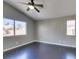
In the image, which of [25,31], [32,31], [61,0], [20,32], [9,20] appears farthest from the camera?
[32,31]

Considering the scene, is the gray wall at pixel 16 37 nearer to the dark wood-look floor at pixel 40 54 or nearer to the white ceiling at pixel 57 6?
the white ceiling at pixel 57 6

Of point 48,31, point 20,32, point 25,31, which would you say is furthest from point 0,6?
point 48,31

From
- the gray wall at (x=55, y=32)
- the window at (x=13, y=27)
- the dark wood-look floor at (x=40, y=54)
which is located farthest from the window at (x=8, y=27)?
the gray wall at (x=55, y=32)

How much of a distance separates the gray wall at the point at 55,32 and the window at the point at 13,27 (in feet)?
6.59

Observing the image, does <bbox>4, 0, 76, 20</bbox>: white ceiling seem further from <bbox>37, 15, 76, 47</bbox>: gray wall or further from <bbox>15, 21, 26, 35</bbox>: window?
<bbox>15, 21, 26, 35</bbox>: window

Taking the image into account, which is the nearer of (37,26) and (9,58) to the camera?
(9,58)

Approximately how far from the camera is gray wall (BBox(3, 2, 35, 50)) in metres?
4.86

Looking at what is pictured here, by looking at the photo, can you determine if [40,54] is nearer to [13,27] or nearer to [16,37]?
[16,37]

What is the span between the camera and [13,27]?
18.0 feet

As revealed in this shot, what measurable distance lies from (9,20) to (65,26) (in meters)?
4.30

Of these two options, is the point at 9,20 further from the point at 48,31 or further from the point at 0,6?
the point at 0,6

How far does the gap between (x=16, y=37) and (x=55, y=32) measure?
3399mm

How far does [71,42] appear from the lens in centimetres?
579

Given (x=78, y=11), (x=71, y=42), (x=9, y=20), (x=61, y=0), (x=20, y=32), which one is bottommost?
(x=71, y=42)
